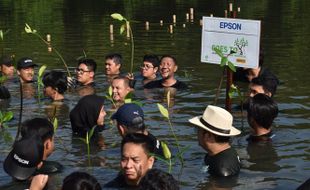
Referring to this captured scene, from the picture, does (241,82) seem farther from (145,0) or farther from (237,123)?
(145,0)

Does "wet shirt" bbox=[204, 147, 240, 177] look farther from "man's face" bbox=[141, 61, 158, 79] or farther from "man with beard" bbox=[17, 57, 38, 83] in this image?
"man with beard" bbox=[17, 57, 38, 83]

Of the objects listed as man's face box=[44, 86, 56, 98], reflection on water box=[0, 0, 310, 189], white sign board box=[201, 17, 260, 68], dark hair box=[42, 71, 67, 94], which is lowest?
reflection on water box=[0, 0, 310, 189]

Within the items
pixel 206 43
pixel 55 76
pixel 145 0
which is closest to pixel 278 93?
pixel 206 43

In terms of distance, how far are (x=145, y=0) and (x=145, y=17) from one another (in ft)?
46.3

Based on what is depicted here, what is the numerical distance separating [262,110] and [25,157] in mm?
3959

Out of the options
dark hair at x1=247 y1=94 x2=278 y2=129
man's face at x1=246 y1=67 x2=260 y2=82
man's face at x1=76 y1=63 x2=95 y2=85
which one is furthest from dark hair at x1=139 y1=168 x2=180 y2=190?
man's face at x1=76 y1=63 x2=95 y2=85

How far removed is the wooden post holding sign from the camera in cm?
1011

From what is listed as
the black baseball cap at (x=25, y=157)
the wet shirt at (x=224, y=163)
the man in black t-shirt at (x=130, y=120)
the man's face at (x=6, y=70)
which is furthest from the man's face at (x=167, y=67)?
the black baseball cap at (x=25, y=157)

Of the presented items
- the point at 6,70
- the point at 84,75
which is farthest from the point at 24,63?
the point at 84,75

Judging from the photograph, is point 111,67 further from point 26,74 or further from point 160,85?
point 26,74

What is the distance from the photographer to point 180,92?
1493cm

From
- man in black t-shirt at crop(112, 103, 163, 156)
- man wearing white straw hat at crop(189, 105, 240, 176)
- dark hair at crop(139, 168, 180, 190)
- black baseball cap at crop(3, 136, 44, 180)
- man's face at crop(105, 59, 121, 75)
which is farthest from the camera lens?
man's face at crop(105, 59, 121, 75)

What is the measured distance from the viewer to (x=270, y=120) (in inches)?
380

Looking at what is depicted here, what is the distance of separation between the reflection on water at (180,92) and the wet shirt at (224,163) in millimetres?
228
